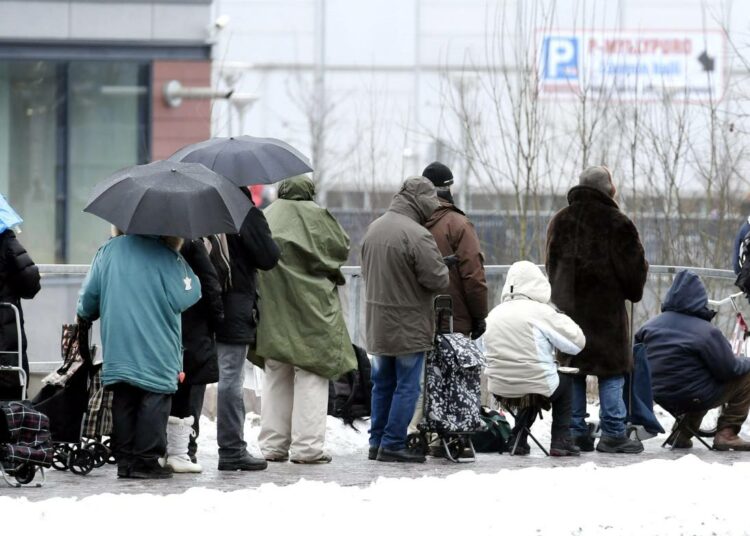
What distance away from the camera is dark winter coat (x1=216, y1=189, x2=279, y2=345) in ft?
33.3

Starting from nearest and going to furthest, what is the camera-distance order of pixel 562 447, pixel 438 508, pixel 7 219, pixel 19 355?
1. pixel 438 508
2. pixel 19 355
3. pixel 7 219
4. pixel 562 447

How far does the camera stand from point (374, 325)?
1093 centimetres

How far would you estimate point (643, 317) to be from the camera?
1625 centimetres

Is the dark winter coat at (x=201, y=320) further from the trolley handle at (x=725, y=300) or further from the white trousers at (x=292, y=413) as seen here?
the trolley handle at (x=725, y=300)

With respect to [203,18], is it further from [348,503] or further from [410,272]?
[348,503]

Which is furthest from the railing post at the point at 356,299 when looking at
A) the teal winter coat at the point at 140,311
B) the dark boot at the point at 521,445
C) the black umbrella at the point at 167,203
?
the teal winter coat at the point at 140,311

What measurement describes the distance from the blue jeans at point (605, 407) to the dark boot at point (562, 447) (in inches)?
12.9

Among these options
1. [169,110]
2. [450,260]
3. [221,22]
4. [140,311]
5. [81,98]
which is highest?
[221,22]

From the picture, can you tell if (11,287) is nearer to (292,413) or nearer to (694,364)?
(292,413)

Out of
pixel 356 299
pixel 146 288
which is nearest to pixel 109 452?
pixel 146 288

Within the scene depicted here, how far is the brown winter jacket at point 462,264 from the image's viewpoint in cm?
1126

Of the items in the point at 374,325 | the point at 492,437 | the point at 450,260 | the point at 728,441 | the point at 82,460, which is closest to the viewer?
the point at 82,460

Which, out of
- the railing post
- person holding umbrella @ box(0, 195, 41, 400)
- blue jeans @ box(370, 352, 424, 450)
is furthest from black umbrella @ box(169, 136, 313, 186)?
the railing post

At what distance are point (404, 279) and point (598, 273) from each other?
1.66m
